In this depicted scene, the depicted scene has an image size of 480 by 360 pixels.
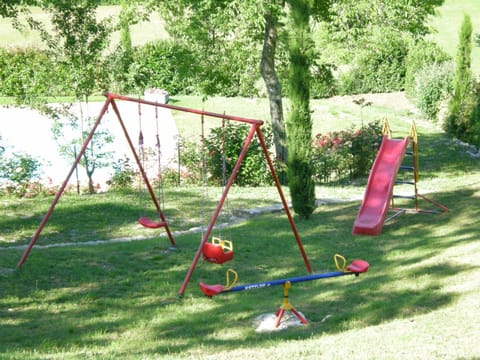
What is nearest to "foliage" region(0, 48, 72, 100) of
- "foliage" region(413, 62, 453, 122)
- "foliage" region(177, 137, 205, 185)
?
"foliage" region(177, 137, 205, 185)

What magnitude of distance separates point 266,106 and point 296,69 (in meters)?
16.6

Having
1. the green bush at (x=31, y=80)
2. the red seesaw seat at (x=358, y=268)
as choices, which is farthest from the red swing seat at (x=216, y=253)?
the green bush at (x=31, y=80)

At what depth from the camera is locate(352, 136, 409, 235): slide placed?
12680 mm

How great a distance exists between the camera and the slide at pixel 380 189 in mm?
12680

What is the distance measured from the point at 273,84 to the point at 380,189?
554 centimetres

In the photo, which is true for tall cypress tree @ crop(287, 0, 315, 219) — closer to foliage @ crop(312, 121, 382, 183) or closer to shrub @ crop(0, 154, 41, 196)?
foliage @ crop(312, 121, 382, 183)

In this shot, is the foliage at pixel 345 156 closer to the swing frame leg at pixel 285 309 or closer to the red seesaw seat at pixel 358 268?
the red seesaw seat at pixel 358 268

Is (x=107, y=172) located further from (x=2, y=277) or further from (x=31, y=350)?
(x=31, y=350)

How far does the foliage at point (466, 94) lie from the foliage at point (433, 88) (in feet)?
10.2

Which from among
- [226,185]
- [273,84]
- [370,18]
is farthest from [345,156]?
[226,185]

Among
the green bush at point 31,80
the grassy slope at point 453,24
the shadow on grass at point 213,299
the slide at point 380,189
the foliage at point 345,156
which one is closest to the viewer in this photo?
the shadow on grass at point 213,299

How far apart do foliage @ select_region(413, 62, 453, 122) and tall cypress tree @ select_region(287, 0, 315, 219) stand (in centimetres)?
1359

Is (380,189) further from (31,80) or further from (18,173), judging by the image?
(31,80)

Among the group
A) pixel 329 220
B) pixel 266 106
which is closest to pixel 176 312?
pixel 329 220
